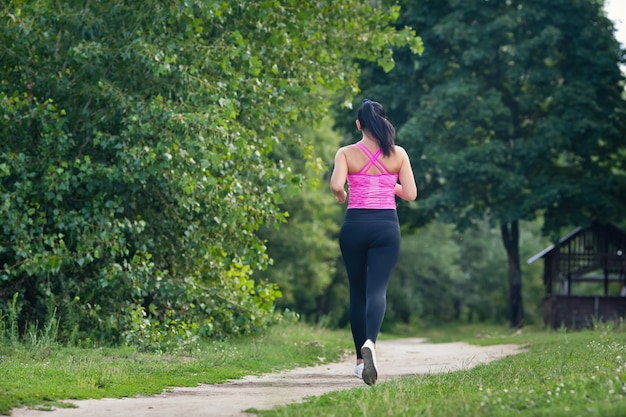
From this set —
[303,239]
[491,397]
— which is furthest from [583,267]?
[491,397]

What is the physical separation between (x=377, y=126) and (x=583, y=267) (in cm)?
2659

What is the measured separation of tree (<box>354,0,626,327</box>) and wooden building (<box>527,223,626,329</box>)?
2.37 meters

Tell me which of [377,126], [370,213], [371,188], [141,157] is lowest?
[370,213]

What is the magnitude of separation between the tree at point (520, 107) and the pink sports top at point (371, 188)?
69.3 feet

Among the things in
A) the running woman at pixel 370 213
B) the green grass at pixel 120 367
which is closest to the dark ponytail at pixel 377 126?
the running woman at pixel 370 213

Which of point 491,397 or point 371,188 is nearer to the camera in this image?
point 491,397

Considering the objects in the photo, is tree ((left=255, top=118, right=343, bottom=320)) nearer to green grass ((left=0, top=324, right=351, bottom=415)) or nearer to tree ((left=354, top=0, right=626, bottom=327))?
tree ((left=354, top=0, right=626, bottom=327))

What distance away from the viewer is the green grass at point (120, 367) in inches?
313

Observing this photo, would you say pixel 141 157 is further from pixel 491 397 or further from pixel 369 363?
pixel 491 397

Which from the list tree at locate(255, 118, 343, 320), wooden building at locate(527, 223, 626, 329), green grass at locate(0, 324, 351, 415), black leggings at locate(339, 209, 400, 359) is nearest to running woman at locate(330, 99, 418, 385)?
black leggings at locate(339, 209, 400, 359)

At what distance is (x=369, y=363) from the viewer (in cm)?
827

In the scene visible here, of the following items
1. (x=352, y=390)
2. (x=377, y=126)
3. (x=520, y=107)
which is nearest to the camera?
(x=352, y=390)

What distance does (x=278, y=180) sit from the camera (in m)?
15.3

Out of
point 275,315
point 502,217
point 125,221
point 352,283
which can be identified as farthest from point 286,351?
point 502,217
